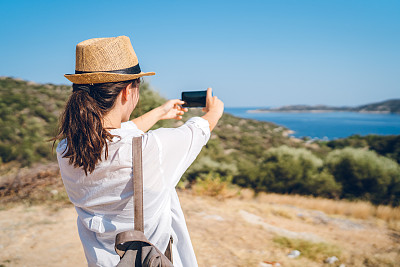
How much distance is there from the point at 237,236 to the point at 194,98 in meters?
4.08

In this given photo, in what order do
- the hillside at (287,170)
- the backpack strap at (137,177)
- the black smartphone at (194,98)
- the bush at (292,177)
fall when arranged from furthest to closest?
the bush at (292,177)
the hillside at (287,170)
the black smartphone at (194,98)
the backpack strap at (137,177)

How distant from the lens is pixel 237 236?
496cm

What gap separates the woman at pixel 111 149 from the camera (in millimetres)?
1082

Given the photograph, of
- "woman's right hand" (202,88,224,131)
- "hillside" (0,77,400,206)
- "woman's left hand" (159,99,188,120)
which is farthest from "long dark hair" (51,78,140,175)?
"hillside" (0,77,400,206)

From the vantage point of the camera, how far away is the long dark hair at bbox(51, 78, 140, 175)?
1.07 meters

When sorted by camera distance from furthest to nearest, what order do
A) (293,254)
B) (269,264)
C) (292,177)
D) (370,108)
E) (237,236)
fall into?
(370,108) → (292,177) → (237,236) → (293,254) → (269,264)

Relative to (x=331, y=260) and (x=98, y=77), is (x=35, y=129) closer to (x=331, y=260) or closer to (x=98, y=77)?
(x=331, y=260)

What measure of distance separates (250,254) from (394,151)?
17136mm

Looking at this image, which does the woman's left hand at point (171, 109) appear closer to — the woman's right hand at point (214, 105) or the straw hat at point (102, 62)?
the woman's right hand at point (214, 105)

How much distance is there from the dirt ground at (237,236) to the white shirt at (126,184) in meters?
3.06

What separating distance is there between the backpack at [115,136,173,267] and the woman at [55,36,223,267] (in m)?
0.03

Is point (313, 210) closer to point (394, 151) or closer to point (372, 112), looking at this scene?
point (394, 151)

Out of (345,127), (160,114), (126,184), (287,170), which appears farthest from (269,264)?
(345,127)

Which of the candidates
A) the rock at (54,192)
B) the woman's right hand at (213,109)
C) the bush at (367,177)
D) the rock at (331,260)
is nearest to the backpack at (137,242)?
the woman's right hand at (213,109)
